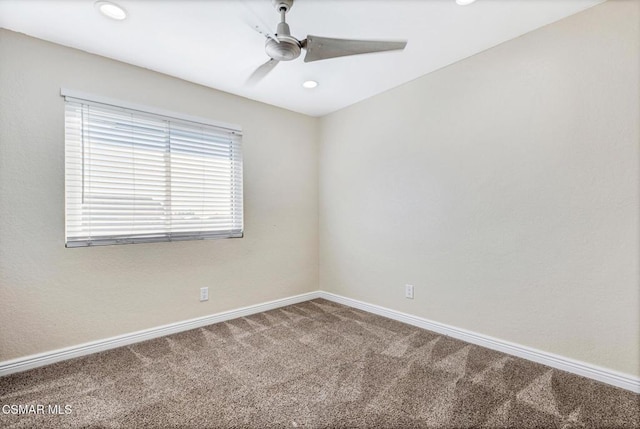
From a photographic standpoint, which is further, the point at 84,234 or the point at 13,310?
the point at 84,234

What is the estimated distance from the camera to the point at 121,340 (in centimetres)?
252

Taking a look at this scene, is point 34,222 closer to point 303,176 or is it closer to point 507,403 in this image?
point 303,176

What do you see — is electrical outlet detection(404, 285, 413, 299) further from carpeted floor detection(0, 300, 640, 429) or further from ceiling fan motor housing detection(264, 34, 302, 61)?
ceiling fan motor housing detection(264, 34, 302, 61)

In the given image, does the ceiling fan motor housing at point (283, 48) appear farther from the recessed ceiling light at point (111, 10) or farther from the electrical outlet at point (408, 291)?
the electrical outlet at point (408, 291)

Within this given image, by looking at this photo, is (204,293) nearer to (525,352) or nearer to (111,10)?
(111,10)

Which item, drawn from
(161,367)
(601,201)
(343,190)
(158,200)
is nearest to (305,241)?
(343,190)

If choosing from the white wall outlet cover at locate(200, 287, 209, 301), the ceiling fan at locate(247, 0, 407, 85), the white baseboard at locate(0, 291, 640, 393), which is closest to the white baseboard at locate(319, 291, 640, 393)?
the white baseboard at locate(0, 291, 640, 393)

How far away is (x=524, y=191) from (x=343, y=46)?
1703 millimetres

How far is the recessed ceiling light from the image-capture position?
73.6 inches

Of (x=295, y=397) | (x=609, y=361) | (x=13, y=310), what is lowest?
(x=295, y=397)

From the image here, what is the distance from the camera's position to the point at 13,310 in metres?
2.13

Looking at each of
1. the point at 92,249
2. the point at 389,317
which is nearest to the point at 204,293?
the point at 92,249

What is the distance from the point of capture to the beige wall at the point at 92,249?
2.12 meters

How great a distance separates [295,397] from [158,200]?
6.72ft
